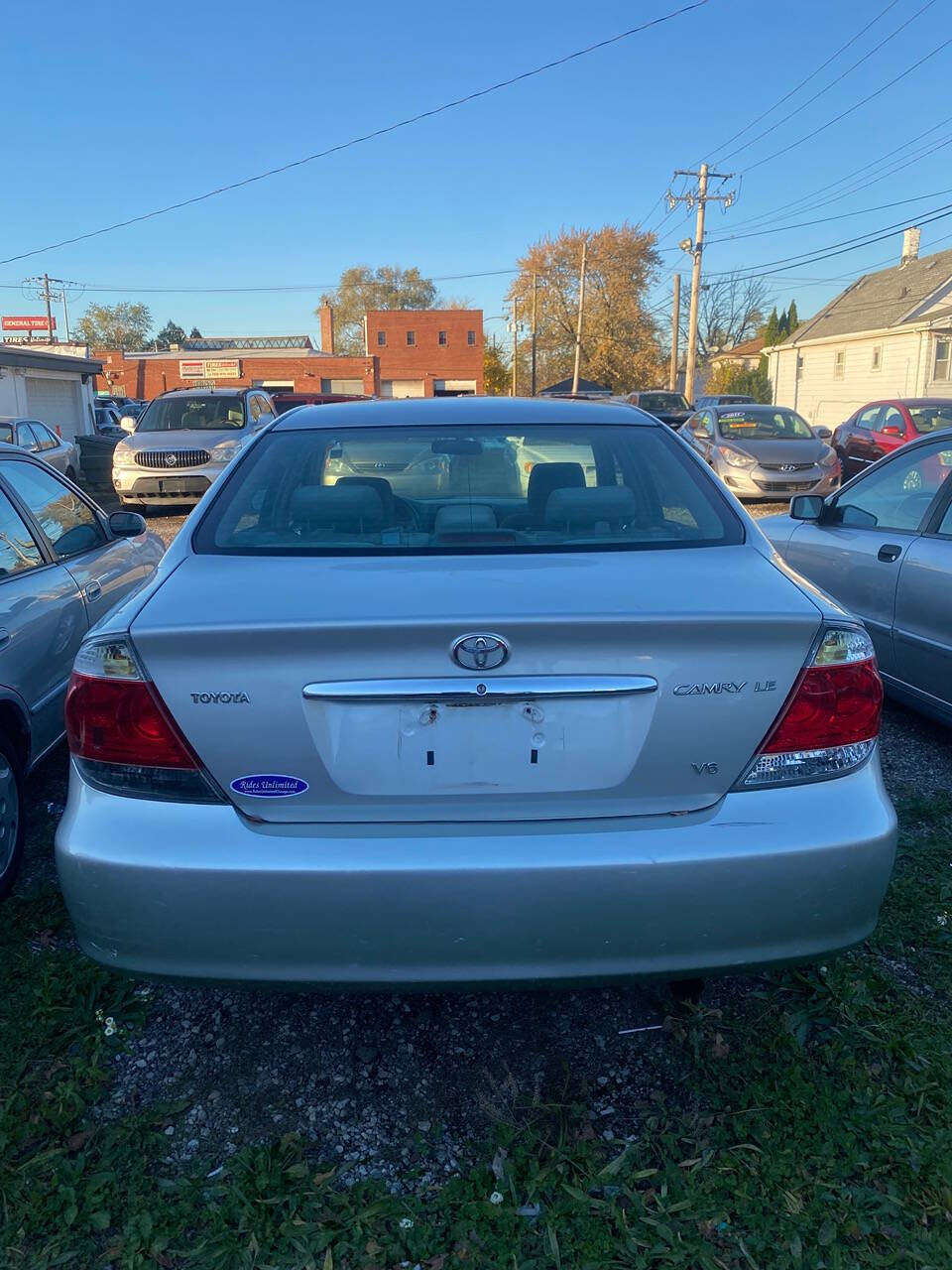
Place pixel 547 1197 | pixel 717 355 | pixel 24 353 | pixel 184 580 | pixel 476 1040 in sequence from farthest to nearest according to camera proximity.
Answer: pixel 717 355, pixel 24 353, pixel 476 1040, pixel 184 580, pixel 547 1197

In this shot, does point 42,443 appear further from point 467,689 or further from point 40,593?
point 467,689

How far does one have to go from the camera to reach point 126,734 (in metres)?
2.04

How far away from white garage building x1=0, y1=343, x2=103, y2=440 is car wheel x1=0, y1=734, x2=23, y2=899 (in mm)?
24563

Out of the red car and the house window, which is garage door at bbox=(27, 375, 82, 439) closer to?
the red car

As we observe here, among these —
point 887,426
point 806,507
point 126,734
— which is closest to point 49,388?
point 887,426

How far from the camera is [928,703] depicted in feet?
14.6

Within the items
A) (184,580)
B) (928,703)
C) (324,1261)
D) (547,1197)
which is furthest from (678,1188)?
(928,703)

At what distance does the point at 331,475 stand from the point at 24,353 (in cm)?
2828

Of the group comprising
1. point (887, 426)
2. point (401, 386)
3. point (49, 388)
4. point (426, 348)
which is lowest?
point (887, 426)

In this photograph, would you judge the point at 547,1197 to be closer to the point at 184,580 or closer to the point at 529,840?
the point at 529,840

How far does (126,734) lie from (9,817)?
168 centimetres

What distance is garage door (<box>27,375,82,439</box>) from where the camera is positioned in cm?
2948

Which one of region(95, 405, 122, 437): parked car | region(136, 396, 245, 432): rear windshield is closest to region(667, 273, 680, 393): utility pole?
region(95, 405, 122, 437): parked car

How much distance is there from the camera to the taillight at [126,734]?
200 centimetres
